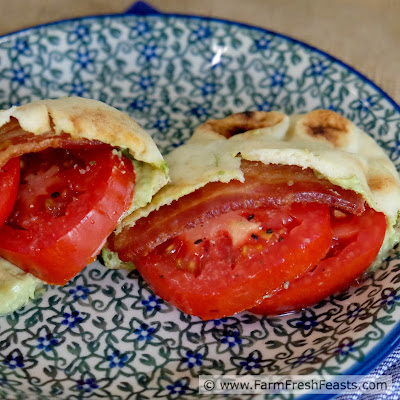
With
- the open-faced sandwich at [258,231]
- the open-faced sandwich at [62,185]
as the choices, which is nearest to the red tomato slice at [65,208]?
the open-faced sandwich at [62,185]

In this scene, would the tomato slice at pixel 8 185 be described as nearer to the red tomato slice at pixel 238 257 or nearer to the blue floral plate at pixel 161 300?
the blue floral plate at pixel 161 300

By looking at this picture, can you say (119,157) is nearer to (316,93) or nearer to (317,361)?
(317,361)

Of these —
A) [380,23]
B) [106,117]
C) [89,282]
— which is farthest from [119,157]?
[380,23]

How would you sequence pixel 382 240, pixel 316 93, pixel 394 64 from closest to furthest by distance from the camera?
pixel 382 240
pixel 316 93
pixel 394 64

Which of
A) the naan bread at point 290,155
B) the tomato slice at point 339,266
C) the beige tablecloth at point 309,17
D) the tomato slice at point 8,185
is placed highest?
the beige tablecloth at point 309,17

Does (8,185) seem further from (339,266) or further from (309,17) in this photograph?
(309,17)

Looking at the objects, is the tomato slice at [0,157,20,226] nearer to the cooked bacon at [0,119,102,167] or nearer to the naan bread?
the cooked bacon at [0,119,102,167]

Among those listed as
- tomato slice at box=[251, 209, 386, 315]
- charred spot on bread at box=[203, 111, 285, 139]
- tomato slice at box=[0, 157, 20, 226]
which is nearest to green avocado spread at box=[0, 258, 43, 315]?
tomato slice at box=[0, 157, 20, 226]
